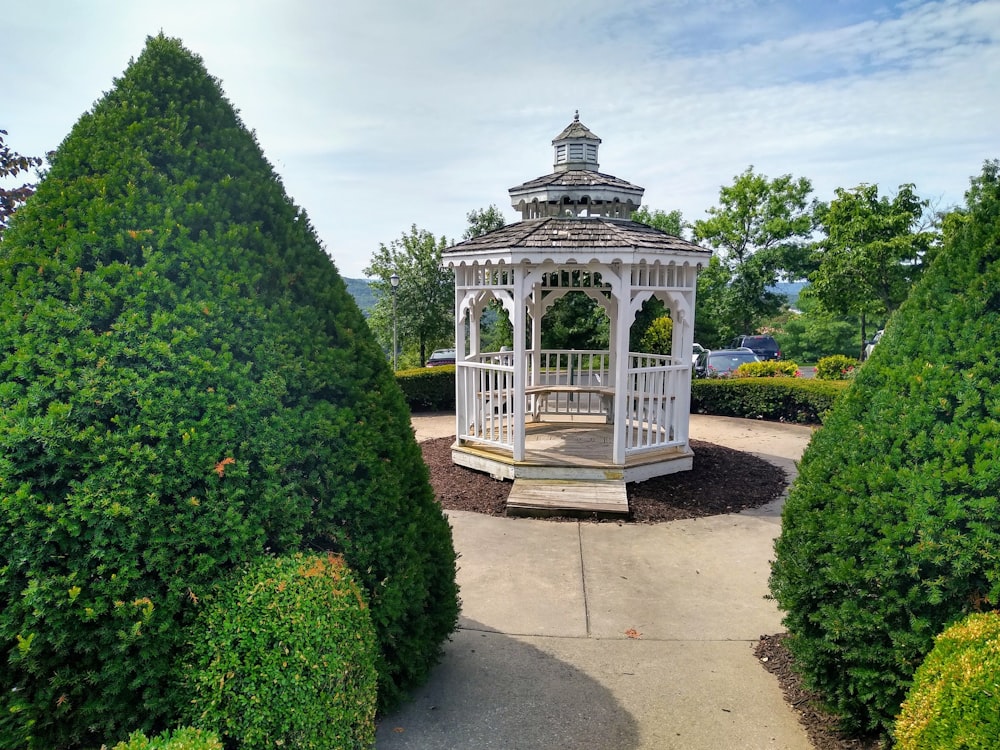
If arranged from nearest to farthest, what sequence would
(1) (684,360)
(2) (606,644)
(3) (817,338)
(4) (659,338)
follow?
1. (2) (606,644)
2. (1) (684,360)
3. (4) (659,338)
4. (3) (817,338)

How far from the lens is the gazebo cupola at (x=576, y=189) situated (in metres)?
8.98

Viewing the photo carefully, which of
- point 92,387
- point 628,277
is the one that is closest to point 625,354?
point 628,277

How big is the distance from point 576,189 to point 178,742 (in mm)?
8241

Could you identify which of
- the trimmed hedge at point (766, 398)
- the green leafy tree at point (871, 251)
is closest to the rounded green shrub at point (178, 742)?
the trimmed hedge at point (766, 398)

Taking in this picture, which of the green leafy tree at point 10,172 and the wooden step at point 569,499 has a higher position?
the green leafy tree at point 10,172

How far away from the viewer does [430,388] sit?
1487 cm

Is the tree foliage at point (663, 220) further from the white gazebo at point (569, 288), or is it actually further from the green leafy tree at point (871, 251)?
the white gazebo at point (569, 288)

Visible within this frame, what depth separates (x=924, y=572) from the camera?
105 inches

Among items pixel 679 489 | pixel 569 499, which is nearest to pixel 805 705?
pixel 569 499

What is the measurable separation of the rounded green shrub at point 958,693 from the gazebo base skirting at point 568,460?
17.7 ft

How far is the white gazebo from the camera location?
7648 millimetres

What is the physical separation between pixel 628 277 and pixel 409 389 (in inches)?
321

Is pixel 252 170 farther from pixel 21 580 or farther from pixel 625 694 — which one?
pixel 625 694

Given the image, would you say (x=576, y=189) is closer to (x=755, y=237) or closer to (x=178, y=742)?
(x=178, y=742)
